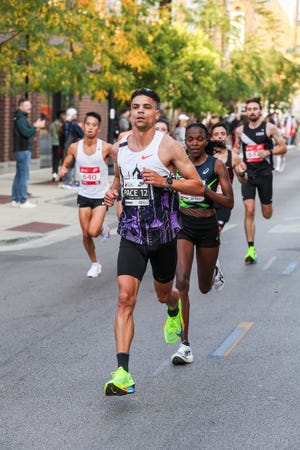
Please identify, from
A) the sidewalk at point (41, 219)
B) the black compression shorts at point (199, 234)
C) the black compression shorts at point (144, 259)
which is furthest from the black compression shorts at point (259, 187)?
the black compression shorts at point (144, 259)

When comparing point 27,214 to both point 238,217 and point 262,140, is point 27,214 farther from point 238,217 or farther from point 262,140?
point 262,140

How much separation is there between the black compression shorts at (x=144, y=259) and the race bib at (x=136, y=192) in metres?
0.32

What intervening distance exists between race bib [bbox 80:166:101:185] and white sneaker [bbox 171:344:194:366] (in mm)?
4724

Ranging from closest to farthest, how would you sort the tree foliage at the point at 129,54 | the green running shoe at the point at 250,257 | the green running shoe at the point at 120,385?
the green running shoe at the point at 120,385 → the green running shoe at the point at 250,257 → the tree foliage at the point at 129,54

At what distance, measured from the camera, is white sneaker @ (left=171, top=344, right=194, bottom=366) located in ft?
25.6

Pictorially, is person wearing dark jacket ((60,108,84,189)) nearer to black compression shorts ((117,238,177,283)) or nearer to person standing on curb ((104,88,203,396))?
black compression shorts ((117,238,177,283))

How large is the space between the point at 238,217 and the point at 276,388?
41.7ft

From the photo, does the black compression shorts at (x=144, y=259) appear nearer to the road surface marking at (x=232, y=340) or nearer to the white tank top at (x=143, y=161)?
the white tank top at (x=143, y=161)

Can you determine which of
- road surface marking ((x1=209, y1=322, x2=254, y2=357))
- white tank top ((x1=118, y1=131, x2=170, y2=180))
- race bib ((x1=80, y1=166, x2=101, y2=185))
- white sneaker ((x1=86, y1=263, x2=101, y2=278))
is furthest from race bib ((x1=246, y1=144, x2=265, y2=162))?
white tank top ((x1=118, y1=131, x2=170, y2=180))

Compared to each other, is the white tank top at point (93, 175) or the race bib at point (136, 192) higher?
the race bib at point (136, 192)

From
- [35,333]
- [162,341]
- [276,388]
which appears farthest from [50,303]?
[276,388]

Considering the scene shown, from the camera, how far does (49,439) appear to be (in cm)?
590

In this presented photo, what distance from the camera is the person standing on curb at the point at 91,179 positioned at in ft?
39.9

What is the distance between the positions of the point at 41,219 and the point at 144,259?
11812 mm
